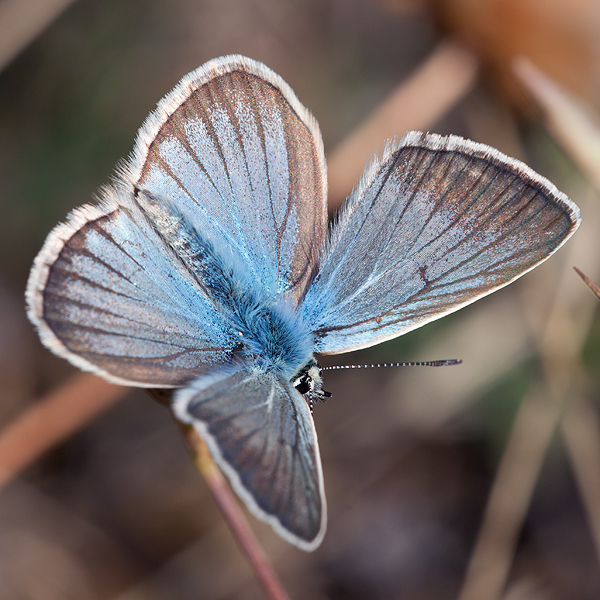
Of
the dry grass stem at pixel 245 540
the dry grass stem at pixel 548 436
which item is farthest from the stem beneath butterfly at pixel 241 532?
the dry grass stem at pixel 548 436

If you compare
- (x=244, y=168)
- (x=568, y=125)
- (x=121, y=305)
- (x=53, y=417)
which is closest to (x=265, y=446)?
(x=121, y=305)

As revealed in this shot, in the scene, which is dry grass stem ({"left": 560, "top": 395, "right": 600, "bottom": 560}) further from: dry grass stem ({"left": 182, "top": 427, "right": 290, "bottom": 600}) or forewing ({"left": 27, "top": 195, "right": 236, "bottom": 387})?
dry grass stem ({"left": 182, "top": 427, "right": 290, "bottom": 600})

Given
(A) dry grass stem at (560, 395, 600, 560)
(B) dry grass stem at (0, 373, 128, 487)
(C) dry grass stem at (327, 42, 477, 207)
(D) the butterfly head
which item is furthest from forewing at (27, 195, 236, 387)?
(A) dry grass stem at (560, 395, 600, 560)

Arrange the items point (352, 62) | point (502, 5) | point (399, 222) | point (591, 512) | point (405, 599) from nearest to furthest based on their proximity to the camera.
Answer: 1. point (399, 222)
2. point (591, 512)
3. point (405, 599)
4. point (502, 5)
5. point (352, 62)

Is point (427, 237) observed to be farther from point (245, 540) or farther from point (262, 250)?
point (245, 540)

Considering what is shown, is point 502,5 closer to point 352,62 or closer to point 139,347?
point 352,62

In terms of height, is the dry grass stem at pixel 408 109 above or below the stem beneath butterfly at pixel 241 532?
above

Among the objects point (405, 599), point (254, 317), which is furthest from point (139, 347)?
point (405, 599)

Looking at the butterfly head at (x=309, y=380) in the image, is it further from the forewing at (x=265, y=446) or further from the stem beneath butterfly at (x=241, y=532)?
the stem beneath butterfly at (x=241, y=532)
